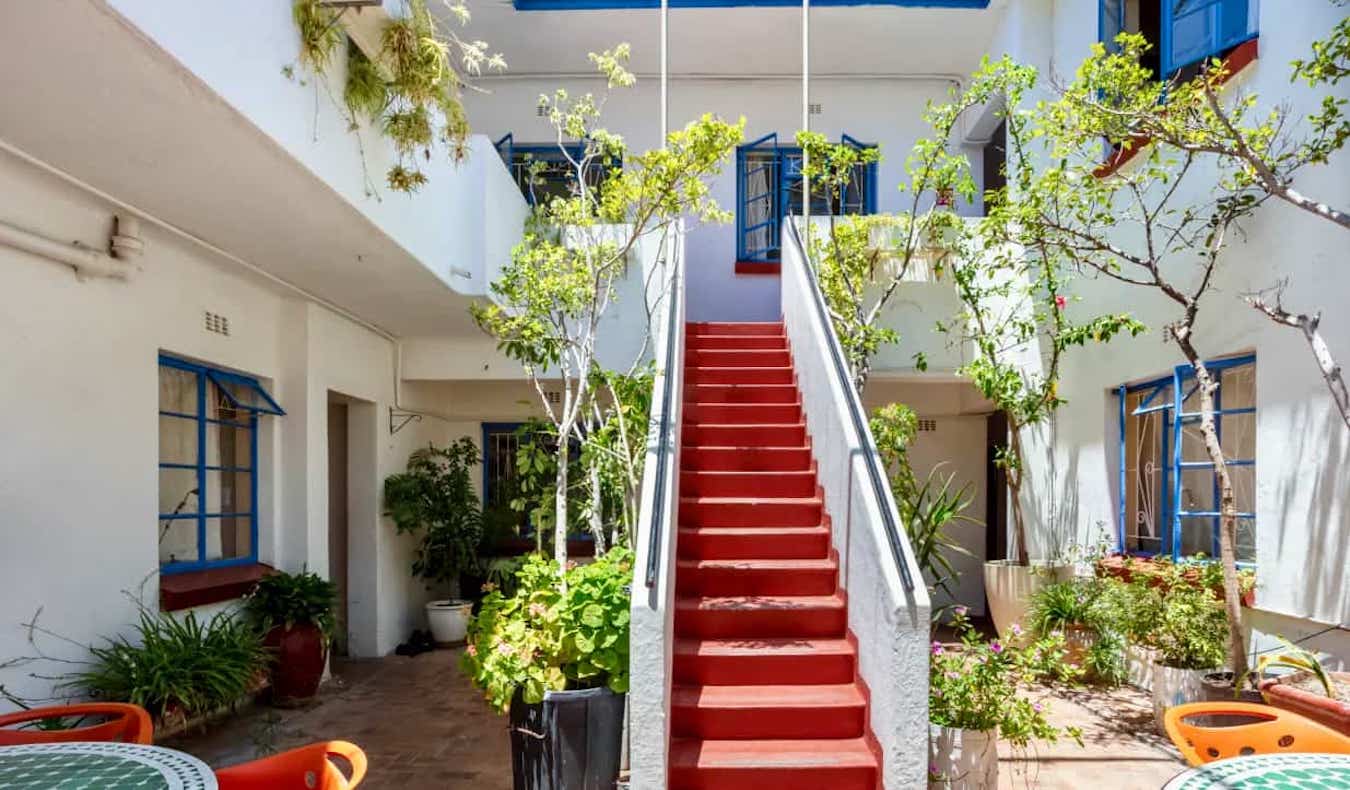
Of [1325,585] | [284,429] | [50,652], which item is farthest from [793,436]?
[50,652]

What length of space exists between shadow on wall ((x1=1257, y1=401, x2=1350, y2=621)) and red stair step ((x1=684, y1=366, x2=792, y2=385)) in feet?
10.3

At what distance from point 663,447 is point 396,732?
2.94 meters

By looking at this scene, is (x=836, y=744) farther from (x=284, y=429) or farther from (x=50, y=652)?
(x=284, y=429)

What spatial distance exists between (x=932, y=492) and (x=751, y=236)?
11.1ft

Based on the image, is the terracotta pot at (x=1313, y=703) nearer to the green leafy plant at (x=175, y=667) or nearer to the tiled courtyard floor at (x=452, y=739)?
the tiled courtyard floor at (x=452, y=739)

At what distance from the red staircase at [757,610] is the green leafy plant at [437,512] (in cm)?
312

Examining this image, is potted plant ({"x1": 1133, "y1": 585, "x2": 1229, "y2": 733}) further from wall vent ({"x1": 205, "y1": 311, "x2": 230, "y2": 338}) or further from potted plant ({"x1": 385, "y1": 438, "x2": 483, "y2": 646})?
wall vent ({"x1": 205, "y1": 311, "x2": 230, "y2": 338})

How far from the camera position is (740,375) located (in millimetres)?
7098

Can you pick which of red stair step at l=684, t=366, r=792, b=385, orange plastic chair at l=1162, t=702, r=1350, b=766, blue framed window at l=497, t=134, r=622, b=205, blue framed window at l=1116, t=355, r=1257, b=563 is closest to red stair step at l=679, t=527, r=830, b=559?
red stair step at l=684, t=366, r=792, b=385

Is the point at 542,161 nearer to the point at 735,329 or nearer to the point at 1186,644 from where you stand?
the point at 735,329

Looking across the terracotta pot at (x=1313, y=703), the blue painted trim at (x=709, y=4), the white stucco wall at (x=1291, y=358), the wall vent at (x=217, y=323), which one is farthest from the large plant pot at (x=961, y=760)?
the blue painted trim at (x=709, y=4)

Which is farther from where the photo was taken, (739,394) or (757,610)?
(739,394)

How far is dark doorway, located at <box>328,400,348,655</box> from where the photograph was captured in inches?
350

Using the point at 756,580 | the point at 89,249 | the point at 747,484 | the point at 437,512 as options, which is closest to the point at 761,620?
the point at 756,580
